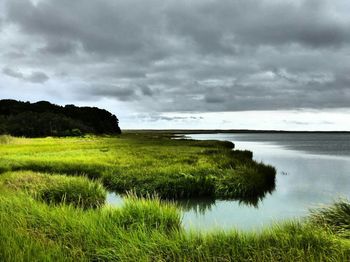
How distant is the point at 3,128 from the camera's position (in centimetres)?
8875

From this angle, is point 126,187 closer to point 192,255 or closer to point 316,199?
point 316,199

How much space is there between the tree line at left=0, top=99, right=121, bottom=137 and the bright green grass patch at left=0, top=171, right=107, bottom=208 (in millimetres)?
71407

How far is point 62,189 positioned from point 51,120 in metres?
85.5

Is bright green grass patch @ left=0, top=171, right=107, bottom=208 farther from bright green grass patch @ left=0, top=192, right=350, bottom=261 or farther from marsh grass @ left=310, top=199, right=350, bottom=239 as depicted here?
marsh grass @ left=310, top=199, right=350, bottom=239

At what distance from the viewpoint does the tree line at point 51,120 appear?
9280 centimetres

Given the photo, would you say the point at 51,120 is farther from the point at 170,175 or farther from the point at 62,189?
the point at 62,189

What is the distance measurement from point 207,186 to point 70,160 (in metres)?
12.2

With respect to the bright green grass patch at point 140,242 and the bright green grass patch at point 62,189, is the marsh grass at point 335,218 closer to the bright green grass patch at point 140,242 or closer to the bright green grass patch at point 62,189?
the bright green grass patch at point 140,242

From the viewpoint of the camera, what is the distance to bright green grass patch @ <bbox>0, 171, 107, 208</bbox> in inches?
657

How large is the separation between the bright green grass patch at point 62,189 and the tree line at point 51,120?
71407 mm

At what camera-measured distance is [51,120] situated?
99.1 m

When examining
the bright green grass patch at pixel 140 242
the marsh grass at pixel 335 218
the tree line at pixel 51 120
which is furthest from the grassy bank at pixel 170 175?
the tree line at pixel 51 120

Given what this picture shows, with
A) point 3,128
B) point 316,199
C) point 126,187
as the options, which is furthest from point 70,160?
point 3,128

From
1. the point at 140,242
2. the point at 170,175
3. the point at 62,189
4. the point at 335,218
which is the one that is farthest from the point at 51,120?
the point at 140,242
